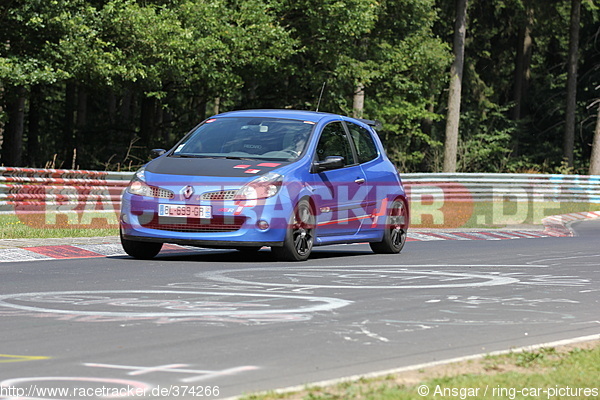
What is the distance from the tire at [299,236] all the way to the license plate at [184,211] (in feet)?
3.23

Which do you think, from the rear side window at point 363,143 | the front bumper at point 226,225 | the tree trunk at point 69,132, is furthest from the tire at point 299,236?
the tree trunk at point 69,132

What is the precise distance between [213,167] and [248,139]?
3.27 ft

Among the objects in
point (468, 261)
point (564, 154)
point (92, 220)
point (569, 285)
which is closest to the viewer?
point (569, 285)

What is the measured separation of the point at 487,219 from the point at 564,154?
31801 millimetres

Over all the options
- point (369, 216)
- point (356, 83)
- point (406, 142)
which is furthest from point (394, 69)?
point (369, 216)

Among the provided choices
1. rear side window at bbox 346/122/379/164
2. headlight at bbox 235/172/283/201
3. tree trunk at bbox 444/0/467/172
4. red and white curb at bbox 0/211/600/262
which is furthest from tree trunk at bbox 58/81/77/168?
headlight at bbox 235/172/283/201

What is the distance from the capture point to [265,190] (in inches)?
501

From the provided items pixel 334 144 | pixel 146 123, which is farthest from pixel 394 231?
pixel 146 123

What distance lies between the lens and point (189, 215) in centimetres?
1268

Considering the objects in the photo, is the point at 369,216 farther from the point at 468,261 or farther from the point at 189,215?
the point at 189,215

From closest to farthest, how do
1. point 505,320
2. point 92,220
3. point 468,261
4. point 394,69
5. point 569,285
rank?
point 505,320 < point 569,285 < point 468,261 < point 92,220 < point 394,69

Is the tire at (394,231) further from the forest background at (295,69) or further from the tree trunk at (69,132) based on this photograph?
the tree trunk at (69,132)

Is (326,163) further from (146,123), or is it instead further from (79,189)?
(146,123)

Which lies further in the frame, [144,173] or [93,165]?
[93,165]
